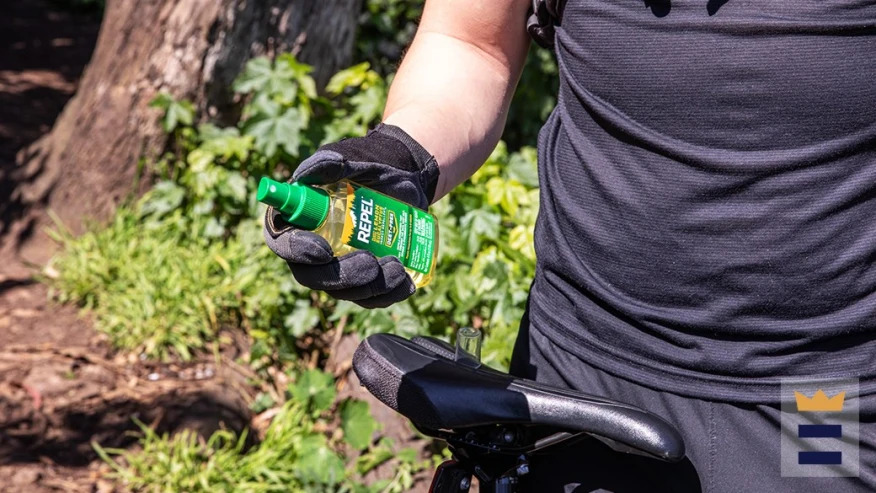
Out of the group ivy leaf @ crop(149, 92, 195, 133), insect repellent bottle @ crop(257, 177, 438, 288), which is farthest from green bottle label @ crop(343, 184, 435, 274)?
ivy leaf @ crop(149, 92, 195, 133)

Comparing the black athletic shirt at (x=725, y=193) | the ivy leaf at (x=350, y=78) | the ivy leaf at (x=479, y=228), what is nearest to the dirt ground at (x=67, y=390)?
the ivy leaf at (x=479, y=228)

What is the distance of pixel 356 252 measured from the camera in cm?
135

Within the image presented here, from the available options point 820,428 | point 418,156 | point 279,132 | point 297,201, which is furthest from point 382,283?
point 279,132

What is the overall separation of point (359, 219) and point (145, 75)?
11.6 ft

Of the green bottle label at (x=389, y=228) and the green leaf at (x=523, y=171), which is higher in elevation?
the green bottle label at (x=389, y=228)

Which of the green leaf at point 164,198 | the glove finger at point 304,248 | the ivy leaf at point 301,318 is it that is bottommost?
the ivy leaf at point 301,318

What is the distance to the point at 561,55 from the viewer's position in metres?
1.65

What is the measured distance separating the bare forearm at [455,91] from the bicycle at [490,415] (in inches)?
14.0

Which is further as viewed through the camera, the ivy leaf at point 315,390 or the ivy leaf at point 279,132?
the ivy leaf at point 279,132

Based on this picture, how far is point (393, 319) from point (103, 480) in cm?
120

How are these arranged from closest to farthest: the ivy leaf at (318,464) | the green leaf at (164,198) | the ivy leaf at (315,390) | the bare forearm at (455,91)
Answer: the bare forearm at (455,91), the ivy leaf at (318,464), the ivy leaf at (315,390), the green leaf at (164,198)

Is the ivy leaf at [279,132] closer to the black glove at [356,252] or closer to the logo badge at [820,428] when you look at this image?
the black glove at [356,252]

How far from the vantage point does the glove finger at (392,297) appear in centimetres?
141

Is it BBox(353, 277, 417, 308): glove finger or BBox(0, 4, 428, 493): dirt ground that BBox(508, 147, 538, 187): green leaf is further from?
BBox(353, 277, 417, 308): glove finger
